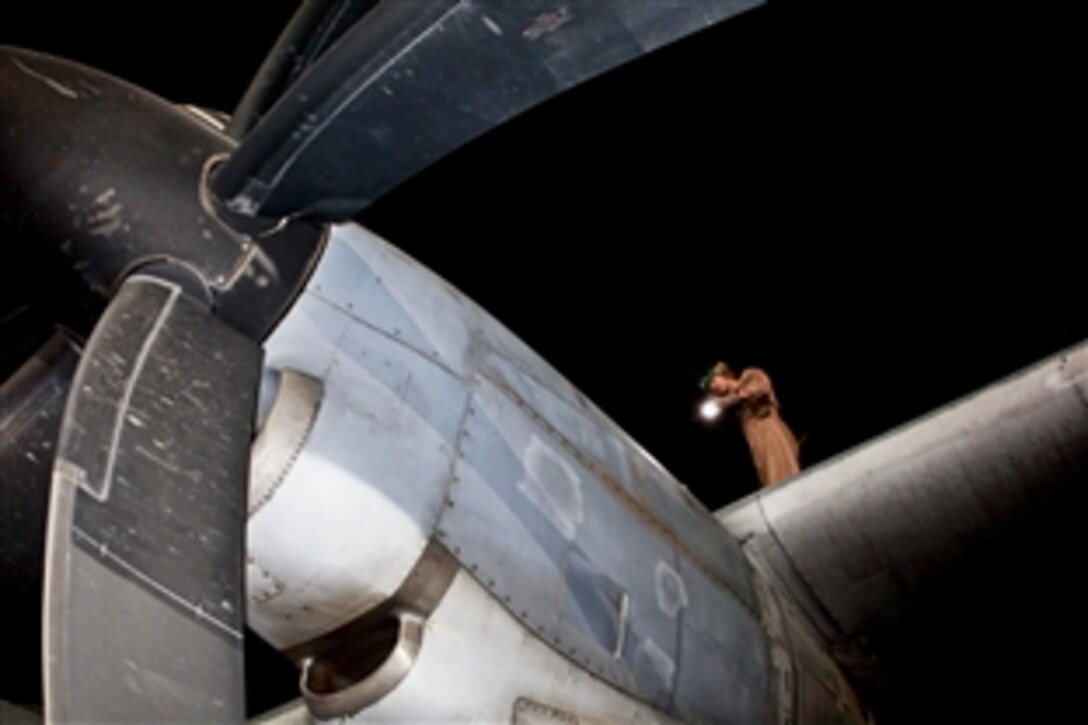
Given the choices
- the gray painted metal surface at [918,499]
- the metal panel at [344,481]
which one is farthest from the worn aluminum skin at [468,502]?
the gray painted metal surface at [918,499]

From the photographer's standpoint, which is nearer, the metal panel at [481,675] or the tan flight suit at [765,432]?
the metal panel at [481,675]

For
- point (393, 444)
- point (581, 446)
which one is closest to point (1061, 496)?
point (581, 446)

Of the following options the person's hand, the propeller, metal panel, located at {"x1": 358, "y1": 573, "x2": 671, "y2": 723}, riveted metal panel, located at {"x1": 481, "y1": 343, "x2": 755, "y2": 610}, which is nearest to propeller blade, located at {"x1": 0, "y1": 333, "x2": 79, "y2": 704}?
the propeller

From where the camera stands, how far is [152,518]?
1640 mm

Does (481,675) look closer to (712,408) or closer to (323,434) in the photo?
(323,434)

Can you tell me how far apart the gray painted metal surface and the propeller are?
293cm

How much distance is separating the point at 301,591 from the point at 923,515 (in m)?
3.11

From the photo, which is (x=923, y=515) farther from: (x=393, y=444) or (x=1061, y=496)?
(x=393, y=444)

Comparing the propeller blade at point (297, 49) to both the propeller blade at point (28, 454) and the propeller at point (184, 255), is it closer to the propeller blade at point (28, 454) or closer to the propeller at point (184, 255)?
the propeller at point (184, 255)

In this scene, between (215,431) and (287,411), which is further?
(287,411)

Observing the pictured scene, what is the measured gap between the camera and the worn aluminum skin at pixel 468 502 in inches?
90.6

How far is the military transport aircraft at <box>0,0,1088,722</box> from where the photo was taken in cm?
159

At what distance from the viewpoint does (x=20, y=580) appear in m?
2.41

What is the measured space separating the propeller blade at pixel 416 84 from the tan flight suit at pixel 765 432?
474 cm
